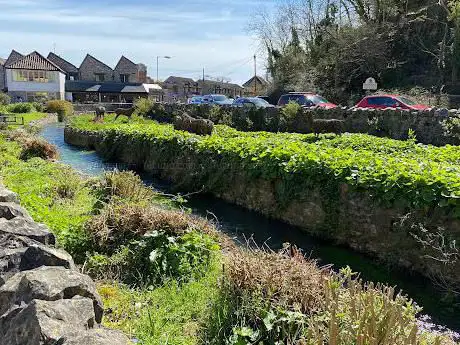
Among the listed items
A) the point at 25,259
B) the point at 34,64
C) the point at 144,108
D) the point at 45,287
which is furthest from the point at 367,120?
the point at 34,64

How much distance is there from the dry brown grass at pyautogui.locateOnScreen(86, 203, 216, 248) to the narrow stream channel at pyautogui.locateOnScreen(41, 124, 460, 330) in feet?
3.13

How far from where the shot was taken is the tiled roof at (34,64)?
6938cm

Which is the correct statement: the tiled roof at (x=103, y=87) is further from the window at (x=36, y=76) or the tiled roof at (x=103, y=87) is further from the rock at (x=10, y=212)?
the rock at (x=10, y=212)

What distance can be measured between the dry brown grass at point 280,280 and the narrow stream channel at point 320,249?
1.43 meters

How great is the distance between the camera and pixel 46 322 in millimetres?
3162

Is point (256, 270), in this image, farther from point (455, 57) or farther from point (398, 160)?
point (455, 57)

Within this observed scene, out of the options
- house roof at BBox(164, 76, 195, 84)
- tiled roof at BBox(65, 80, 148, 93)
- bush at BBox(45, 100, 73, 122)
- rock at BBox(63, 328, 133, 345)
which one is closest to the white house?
tiled roof at BBox(65, 80, 148, 93)

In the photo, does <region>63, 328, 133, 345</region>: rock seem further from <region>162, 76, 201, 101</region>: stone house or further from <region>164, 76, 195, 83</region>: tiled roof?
<region>164, 76, 195, 83</region>: tiled roof

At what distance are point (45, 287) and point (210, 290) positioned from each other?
2.42m

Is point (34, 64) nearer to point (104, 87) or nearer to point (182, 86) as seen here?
point (104, 87)

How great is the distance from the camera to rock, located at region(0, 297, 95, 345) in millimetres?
3102

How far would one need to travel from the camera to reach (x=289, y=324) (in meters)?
4.39

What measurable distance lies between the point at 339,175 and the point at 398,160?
5.16 feet

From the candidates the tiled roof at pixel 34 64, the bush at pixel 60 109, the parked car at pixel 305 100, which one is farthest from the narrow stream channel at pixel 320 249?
the tiled roof at pixel 34 64
